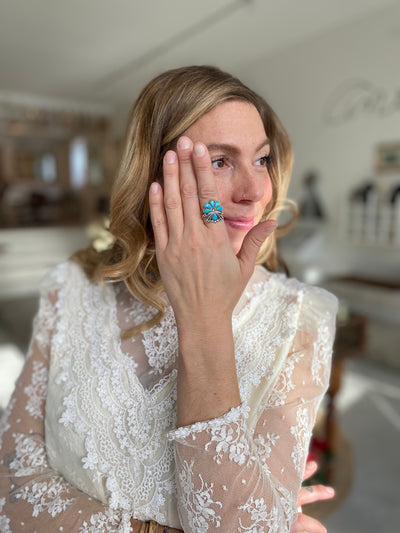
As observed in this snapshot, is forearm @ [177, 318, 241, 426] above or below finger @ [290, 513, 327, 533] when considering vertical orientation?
above

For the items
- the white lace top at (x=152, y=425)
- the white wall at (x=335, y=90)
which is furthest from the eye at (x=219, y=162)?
the white wall at (x=335, y=90)

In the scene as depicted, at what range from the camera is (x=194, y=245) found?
1.98 ft

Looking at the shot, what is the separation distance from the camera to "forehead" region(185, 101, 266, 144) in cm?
76

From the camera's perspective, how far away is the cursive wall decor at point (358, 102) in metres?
3.80

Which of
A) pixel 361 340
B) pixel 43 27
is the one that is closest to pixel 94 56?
pixel 43 27

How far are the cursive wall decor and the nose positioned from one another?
143 inches

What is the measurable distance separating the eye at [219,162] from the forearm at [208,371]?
306 millimetres

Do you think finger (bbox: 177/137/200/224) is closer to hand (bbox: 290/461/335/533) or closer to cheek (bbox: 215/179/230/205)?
cheek (bbox: 215/179/230/205)

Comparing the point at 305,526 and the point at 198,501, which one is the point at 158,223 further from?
the point at 305,526

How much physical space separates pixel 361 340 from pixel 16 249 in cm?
660

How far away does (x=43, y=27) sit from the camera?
422 cm

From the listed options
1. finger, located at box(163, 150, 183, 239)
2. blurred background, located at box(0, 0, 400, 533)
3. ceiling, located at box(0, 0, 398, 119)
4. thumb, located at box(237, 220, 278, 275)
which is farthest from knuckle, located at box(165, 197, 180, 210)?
ceiling, located at box(0, 0, 398, 119)

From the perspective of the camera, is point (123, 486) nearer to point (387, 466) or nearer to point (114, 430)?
point (114, 430)

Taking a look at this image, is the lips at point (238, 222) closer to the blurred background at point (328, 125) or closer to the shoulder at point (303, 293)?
the shoulder at point (303, 293)
